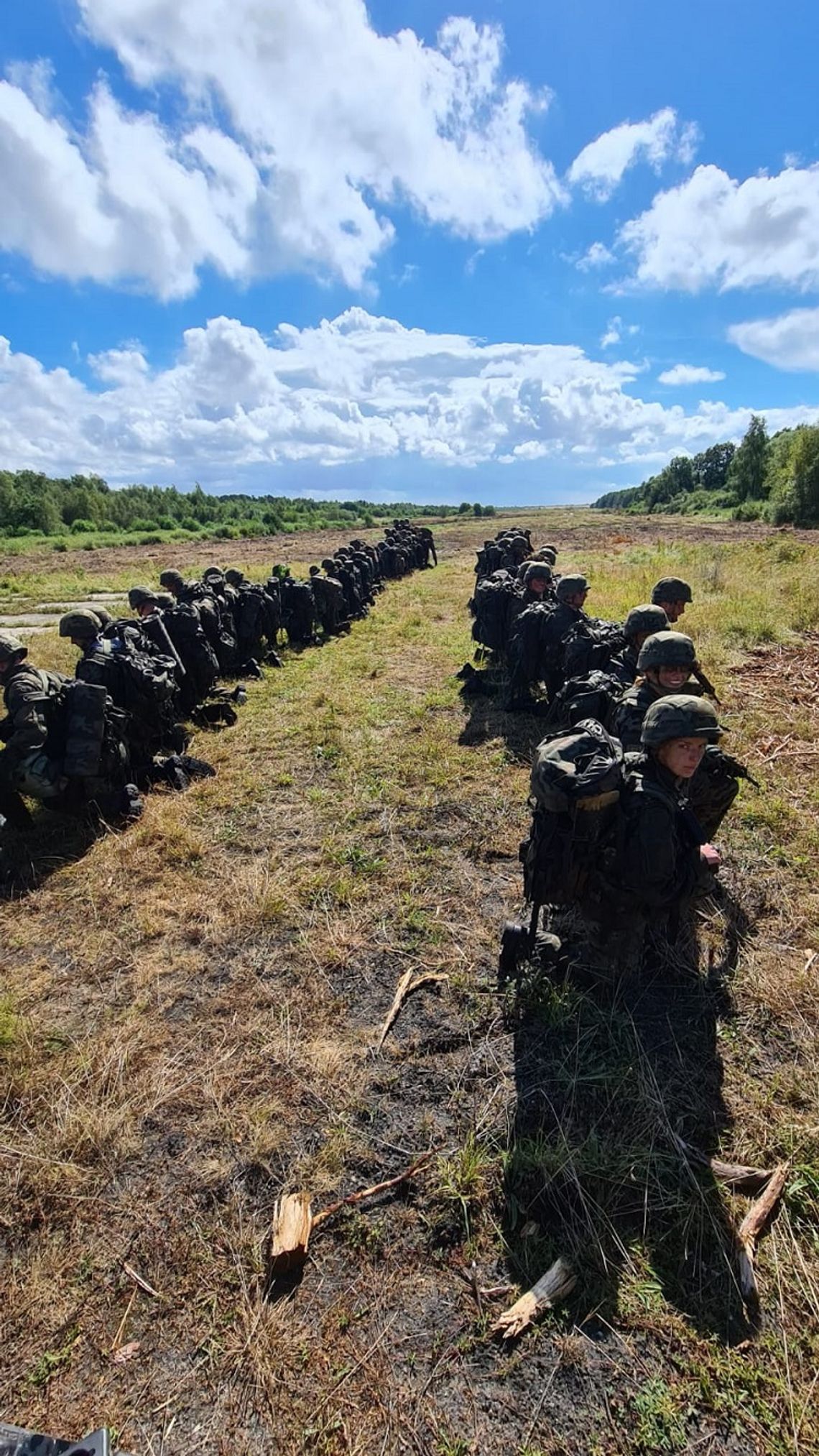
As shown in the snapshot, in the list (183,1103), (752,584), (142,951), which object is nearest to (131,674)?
(142,951)

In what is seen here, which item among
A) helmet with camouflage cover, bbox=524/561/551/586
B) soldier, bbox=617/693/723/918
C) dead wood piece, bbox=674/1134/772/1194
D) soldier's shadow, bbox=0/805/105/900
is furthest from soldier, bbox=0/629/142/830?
helmet with camouflage cover, bbox=524/561/551/586

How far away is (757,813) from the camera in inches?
223

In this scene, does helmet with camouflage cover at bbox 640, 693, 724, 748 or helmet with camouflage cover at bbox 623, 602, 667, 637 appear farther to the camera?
helmet with camouflage cover at bbox 623, 602, 667, 637

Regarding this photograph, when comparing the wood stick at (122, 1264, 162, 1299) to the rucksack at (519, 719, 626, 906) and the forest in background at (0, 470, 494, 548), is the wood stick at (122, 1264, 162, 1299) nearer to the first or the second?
the rucksack at (519, 719, 626, 906)

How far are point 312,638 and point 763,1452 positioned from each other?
13.5 metres

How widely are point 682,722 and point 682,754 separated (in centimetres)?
19

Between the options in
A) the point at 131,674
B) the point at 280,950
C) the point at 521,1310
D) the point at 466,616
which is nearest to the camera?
the point at 521,1310

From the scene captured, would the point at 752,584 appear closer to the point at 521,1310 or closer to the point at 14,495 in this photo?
the point at 521,1310

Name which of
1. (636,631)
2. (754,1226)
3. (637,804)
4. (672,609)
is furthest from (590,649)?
(754,1226)

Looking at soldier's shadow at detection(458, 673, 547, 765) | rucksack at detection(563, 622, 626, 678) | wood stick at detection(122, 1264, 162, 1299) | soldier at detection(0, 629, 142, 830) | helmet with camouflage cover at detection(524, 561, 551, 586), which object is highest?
helmet with camouflage cover at detection(524, 561, 551, 586)

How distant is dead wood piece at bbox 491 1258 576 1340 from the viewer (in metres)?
2.36

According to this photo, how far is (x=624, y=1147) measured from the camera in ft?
9.79

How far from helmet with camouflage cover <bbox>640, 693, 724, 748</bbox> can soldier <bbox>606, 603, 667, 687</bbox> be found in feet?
7.19

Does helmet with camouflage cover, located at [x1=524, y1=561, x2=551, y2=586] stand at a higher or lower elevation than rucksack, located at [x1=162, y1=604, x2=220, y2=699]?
higher
